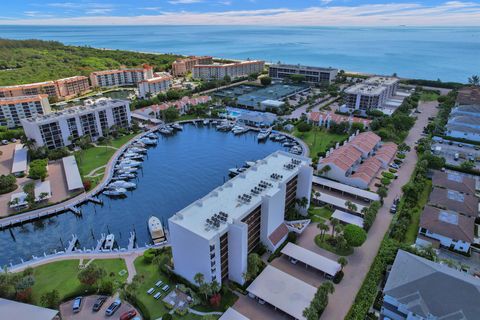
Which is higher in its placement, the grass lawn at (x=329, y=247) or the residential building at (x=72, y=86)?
the residential building at (x=72, y=86)

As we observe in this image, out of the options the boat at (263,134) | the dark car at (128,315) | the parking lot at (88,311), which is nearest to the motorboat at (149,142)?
the boat at (263,134)

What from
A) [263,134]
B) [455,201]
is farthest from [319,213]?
[263,134]

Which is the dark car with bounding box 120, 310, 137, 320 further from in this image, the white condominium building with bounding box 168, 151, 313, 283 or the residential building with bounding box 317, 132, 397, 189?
the residential building with bounding box 317, 132, 397, 189

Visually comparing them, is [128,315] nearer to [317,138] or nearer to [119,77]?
[317,138]

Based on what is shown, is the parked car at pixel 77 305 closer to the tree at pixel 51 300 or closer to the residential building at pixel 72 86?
the tree at pixel 51 300

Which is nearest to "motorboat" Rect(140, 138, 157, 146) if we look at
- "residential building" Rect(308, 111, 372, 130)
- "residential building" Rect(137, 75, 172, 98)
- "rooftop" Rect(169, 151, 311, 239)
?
"rooftop" Rect(169, 151, 311, 239)

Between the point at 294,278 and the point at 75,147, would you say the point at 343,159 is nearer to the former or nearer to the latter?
the point at 294,278
